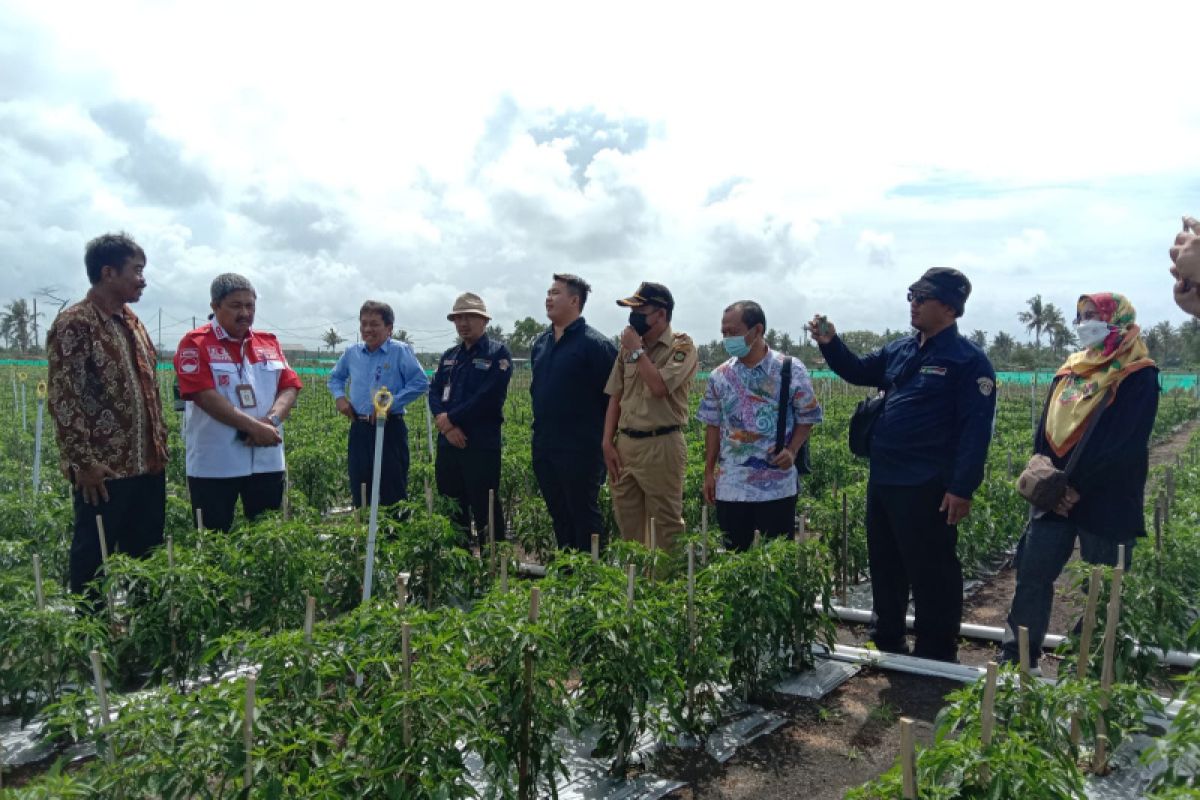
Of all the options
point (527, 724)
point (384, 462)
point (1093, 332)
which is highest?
point (1093, 332)

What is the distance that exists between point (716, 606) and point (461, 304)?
2885mm

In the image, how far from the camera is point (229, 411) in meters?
4.29

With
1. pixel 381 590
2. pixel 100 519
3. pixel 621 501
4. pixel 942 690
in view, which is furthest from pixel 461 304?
pixel 942 690

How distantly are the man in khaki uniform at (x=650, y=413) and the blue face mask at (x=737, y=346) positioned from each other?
0.73ft

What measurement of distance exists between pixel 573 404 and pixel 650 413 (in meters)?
0.58

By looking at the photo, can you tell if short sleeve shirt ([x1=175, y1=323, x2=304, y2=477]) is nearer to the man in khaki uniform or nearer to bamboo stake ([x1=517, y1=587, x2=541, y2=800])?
the man in khaki uniform

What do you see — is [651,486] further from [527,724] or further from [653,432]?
[527,724]

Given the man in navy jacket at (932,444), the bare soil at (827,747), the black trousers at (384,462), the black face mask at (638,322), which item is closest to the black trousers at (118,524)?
the black trousers at (384,462)

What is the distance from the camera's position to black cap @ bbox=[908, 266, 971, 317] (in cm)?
384

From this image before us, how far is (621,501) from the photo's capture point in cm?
481

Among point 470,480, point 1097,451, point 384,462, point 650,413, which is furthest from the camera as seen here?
point 384,462

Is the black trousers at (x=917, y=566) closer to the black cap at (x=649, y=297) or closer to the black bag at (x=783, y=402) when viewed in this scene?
the black bag at (x=783, y=402)

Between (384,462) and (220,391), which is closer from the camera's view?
(220,391)

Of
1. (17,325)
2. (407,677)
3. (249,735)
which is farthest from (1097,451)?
(17,325)
